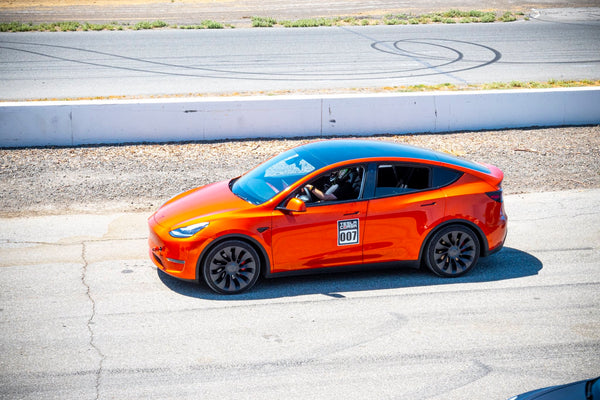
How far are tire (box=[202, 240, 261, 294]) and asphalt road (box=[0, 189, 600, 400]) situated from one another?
14cm

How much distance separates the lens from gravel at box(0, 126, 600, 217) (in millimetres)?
10195

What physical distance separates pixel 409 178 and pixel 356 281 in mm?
1352

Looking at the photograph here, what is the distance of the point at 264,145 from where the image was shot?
12406mm

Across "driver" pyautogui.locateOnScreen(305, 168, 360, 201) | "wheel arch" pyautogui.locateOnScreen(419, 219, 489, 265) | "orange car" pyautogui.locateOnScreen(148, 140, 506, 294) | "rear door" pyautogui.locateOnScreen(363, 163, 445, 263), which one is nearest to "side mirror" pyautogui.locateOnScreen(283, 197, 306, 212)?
"orange car" pyautogui.locateOnScreen(148, 140, 506, 294)

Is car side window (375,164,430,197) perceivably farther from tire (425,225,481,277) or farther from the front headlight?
the front headlight

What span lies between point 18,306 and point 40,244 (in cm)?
193

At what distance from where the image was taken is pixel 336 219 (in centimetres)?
697

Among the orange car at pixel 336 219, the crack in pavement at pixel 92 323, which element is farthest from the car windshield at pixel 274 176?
the crack in pavement at pixel 92 323

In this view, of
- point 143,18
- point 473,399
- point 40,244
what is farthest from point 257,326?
point 143,18

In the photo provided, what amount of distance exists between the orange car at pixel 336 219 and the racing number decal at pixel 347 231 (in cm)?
1

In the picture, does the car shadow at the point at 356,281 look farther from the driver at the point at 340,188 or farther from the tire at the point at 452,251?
the driver at the point at 340,188

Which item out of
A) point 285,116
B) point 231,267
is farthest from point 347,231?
point 285,116

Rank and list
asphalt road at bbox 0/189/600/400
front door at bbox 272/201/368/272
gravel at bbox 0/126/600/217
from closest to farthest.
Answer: asphalt road at bbox 0/189/600/400
front door at bbox 272/201/368/272
gravel at bbox 0/126/600/217

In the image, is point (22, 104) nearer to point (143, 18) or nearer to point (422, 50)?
point (422, 50)
